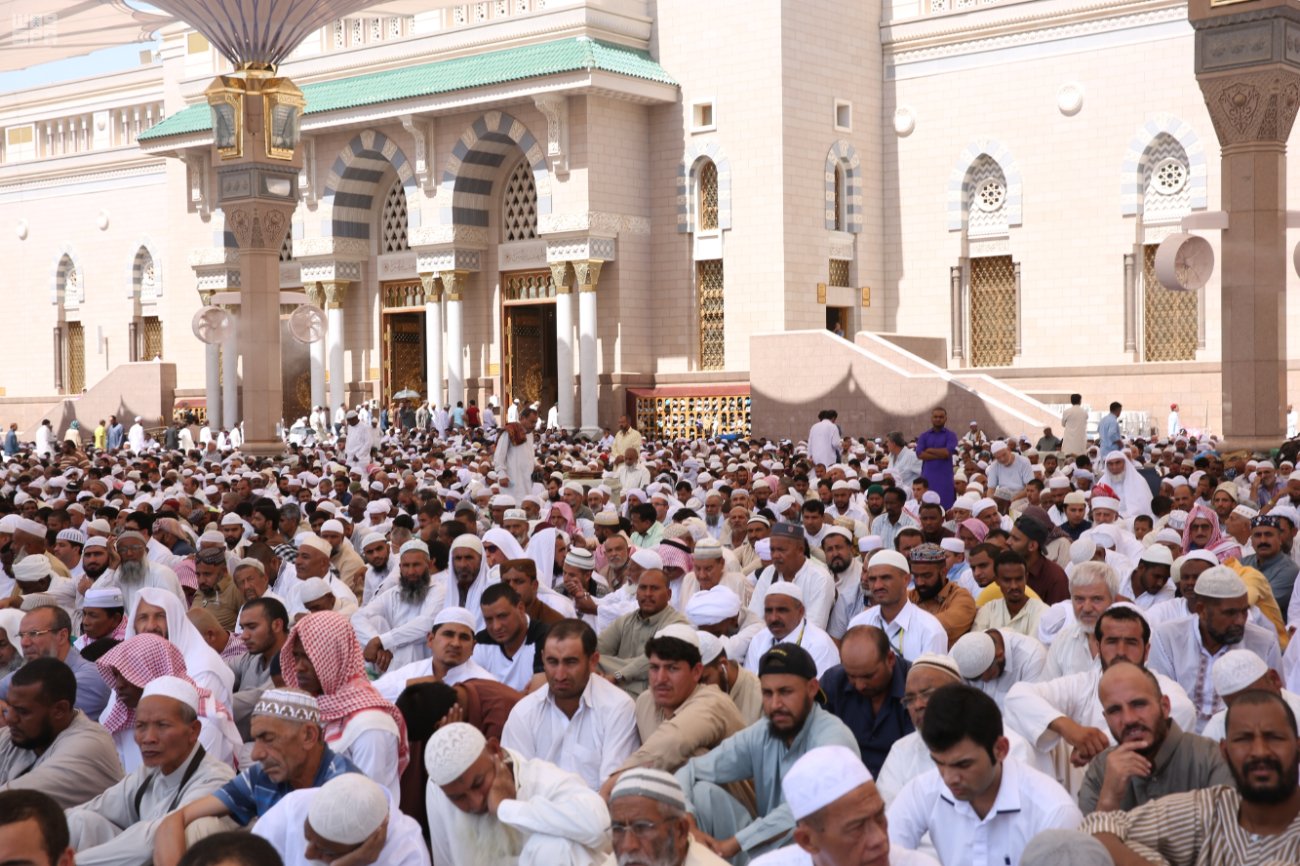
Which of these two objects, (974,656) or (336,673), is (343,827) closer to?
(336,673)

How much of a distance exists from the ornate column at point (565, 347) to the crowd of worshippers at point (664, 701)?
16009 millimetres

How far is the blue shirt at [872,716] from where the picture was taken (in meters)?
4.52

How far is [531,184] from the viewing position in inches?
1030

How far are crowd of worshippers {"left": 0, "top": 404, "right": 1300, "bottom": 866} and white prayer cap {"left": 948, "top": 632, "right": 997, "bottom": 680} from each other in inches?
0.5

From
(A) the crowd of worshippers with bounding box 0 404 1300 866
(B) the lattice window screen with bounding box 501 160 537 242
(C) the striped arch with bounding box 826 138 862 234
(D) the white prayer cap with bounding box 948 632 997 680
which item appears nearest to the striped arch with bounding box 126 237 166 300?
(B) the lattice window screen with bounding box 501 160 537 242

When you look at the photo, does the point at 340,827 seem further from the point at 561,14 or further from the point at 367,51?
the point at 367,51

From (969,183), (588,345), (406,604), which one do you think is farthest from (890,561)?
(969,183)

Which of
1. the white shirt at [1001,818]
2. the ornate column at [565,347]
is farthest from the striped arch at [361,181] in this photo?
the white shirt at [1001,818]

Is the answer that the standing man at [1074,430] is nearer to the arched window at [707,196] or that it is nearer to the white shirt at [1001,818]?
the arched window at [707,196]

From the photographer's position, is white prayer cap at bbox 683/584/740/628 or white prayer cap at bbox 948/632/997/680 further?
white prayer cap at bbox 683/584/740/628

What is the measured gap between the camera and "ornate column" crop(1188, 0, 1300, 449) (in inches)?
444

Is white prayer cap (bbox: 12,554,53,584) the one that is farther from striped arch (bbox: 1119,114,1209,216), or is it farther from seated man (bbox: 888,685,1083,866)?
striped arch (bbox: 1119,114,1209,216)

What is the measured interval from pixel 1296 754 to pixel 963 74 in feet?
73.0

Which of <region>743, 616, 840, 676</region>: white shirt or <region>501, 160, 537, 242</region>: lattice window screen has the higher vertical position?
<region>501, 160, 537, 242</region>: lattice window screen
